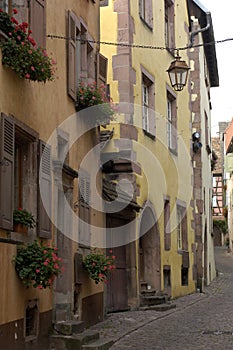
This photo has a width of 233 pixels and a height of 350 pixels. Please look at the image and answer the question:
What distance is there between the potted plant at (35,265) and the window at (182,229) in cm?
1141

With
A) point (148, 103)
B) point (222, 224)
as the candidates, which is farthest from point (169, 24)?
point (222, 224)

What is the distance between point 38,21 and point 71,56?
1.83 meters

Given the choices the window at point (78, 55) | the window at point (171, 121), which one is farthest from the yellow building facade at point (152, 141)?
the window at point (78, 55)

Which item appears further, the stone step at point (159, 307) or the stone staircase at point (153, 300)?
the stone staircase at point (153, 300)

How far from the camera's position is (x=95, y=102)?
11789 millimetres

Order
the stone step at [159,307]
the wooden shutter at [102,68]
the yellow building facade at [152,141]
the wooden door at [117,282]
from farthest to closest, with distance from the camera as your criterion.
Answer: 1. the yellow building facade at [152,141]
2. the stone step at [159,307]
3. the wooden door at [117,282]
4. the wooden shutter at [102,68]

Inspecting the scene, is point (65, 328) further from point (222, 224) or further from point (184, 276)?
point (222, 224)

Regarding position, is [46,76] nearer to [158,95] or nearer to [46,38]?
[46,38]

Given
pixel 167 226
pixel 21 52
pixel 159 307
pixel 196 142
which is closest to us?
pixel 21 52

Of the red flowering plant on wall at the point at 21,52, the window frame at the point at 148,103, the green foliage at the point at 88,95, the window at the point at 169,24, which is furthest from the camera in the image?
the window at the point at 169,24

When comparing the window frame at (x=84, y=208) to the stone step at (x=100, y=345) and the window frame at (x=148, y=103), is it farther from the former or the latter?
the window frame at (x=148, y=103)

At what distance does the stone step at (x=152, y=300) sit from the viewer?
15664mm

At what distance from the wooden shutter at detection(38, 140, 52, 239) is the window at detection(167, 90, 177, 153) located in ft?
31.6

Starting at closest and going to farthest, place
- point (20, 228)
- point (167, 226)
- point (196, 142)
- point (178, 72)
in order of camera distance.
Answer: point (20, 228)
point (178, 72)
point (167, 226)
point (196, 142)
